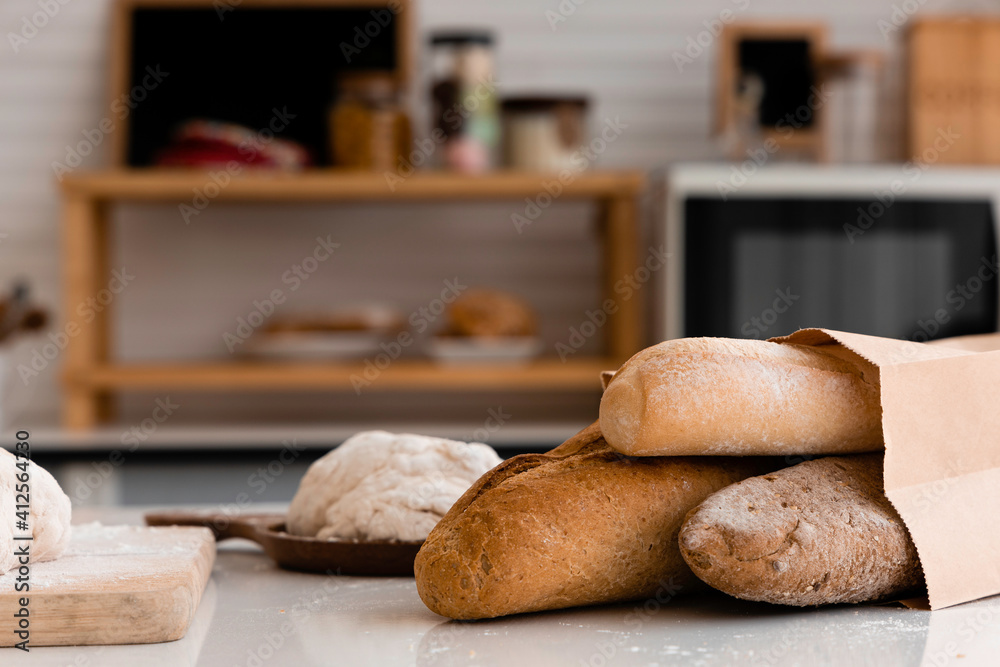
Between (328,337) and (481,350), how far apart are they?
0.39 metres

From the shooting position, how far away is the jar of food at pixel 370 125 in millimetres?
2645

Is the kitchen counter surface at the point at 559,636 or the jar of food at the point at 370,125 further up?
the jar of food at the point at 370,125

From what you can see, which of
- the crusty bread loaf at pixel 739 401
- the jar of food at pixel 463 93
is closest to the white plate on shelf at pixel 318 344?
the jar of food at pixel 463 93

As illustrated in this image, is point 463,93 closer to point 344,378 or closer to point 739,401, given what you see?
point 344,378

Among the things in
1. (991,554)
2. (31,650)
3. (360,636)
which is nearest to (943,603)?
(991,554)

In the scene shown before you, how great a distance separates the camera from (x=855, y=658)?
1.55 ft

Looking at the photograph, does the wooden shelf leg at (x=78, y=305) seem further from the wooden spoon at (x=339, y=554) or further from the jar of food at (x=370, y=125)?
the wooden spoon at (x=339, y=554)

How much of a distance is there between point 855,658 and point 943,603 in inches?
5.3

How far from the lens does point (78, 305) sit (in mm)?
2602

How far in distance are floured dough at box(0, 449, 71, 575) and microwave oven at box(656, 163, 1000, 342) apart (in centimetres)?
196

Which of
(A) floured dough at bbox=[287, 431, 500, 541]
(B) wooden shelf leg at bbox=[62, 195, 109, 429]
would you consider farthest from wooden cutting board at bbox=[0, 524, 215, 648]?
(B) wooden shelf leg at bbox=[62, 195, 109, 429]

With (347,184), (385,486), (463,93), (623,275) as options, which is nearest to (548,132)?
(463,93)

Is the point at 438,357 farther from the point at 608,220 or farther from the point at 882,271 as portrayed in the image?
the point at 882,271

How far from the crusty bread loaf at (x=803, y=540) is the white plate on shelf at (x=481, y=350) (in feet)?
6.43
